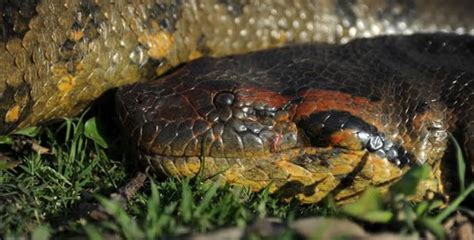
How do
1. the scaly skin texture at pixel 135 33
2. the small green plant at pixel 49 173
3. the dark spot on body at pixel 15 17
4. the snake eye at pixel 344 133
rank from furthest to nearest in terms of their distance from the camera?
the scaly skin texture at pixel 135 33 → the dark spot on body at pixel 15 17 → the snake eye at pixel 344 133 → the small green plant at pixel 49 173

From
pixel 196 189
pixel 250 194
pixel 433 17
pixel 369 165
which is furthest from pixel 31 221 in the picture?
pixel 433 17

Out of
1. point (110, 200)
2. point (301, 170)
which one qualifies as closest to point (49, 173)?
point (110, 200)

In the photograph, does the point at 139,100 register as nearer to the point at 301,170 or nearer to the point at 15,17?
the point at 15,17

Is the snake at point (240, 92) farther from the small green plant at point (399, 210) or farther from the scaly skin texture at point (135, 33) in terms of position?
the small green plant at point (399, 210)

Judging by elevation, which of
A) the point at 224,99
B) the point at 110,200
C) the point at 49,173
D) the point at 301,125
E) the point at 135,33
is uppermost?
the point at 135,33

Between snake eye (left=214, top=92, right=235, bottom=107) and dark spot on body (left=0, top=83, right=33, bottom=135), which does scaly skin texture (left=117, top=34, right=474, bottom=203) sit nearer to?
snake eye (left=214, top=92, right=235, bottom=107)

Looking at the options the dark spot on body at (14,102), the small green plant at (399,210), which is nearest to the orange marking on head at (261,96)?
the small green plant at (399,210)

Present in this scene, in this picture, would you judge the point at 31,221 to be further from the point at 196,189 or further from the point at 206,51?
the point at 206,51
